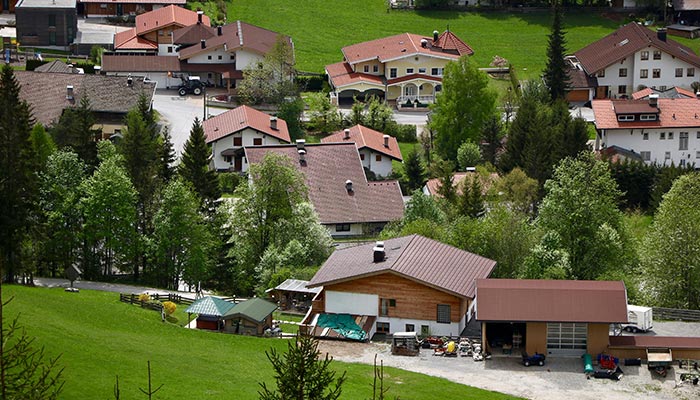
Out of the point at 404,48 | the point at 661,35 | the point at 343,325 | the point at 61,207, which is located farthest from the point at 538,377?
the point at 661,35

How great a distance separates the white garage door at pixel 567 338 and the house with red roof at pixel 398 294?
200 inches

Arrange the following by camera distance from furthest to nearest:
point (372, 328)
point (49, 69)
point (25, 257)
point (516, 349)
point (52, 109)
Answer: point (49, 69)
point (52, 109)
point (25, 257)
point (372, 328)
point (516, 349)

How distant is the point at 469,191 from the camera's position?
92312mm

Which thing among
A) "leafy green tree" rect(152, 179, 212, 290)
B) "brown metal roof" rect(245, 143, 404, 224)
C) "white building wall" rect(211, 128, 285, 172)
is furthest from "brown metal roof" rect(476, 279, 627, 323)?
"white building wall" rect(211, 128, 285, 172)

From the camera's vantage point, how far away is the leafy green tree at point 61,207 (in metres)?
79.9

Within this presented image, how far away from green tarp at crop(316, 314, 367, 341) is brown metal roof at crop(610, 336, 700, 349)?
11.3 meters

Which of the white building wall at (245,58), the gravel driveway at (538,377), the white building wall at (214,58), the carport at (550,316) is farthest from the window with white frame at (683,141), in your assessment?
the gravel driveway at (538,377)

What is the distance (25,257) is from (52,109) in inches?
1422

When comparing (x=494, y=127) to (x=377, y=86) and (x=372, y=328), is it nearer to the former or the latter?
(x=377, y=86)

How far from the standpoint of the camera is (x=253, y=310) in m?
65.6

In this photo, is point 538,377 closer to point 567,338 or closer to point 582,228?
point 567,338

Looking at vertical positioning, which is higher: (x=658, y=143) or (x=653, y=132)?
(x=653, y=132)

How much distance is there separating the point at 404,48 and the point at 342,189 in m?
33.6

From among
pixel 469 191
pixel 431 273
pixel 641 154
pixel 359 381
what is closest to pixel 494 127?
pixel 641 154
